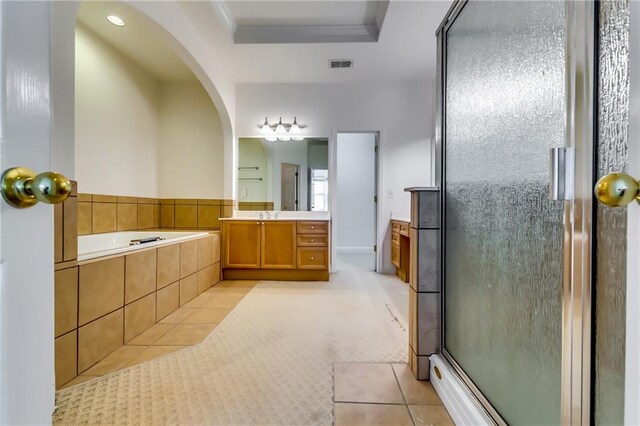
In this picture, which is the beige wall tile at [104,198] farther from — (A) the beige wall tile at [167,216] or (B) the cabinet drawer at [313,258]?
(B) the cabinet drawer at [313,258]

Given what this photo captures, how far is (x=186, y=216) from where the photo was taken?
12.5 feet

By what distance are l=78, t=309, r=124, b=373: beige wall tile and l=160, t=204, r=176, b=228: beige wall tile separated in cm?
219

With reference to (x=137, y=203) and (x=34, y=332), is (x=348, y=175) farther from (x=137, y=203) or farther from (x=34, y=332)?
(x=34, y=332)

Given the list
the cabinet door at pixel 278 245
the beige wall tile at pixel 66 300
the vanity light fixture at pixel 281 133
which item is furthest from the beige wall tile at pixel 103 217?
the vanity light fixture at pixel 281 133

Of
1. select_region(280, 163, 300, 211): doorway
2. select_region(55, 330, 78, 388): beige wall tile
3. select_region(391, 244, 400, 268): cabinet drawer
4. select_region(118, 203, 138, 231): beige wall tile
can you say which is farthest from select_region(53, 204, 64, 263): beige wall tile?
select_region(391, 244, 400, 268): cabinet drawer

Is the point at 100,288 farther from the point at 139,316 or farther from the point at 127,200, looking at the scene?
the point at 127,200

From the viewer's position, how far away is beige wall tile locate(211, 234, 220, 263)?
322 centimetres

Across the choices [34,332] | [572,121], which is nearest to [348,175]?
[572,121]

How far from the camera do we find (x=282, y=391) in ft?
4.40

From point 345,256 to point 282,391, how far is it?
396cm

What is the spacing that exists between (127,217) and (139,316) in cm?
172

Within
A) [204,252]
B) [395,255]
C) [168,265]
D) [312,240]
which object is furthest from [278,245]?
[395,255]

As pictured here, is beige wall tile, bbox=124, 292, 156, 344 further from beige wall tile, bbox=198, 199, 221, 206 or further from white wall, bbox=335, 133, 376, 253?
white wall, bbox=335, 133, 376, 253

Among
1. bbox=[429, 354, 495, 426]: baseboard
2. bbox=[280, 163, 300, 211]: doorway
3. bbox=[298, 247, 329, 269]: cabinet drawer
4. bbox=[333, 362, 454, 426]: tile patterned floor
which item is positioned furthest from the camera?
bbox=[280, 163, 300, 211]: doorway
